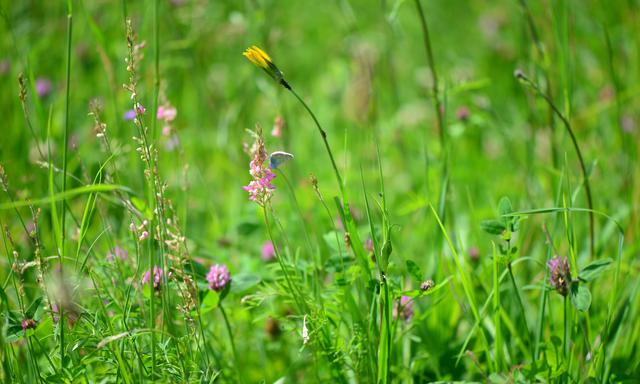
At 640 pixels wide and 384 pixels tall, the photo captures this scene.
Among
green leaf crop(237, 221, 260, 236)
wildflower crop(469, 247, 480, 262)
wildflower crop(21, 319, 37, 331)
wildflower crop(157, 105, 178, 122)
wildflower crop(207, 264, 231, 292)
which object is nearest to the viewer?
wildflower crop(21, 319, 37, 331)

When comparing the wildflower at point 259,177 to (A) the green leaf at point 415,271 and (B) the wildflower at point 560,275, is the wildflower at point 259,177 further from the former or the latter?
(B) the wildflower at point 560,275

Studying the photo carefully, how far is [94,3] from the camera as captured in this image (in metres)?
3.03

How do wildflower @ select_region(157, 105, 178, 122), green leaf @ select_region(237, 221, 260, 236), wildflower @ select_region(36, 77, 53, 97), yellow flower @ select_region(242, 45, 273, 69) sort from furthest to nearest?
1. wildflower @ select_region(36, 77, 53, 97)
2. green leaf @ select_region(237, 221, 260, 236)
3. wildflower @ select_region(157, 105, 178, 122)
4. yellow flower @ select_region(242, 45, 273, 69)

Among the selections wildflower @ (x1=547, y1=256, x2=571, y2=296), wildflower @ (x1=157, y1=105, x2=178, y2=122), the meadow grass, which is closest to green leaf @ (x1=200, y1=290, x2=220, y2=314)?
the meadow grass

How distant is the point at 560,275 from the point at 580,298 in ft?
0.21

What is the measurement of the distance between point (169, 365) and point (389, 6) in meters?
3.01

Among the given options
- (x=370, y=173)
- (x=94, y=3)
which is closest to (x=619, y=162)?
(x=370, y=173)

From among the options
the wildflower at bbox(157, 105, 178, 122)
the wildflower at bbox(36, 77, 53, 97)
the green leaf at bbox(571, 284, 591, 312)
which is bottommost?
the green leaf at bbox(571, 284, 591, 312)

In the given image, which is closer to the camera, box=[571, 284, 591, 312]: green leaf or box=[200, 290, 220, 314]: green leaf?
box=[571, 284, 591, 312]: green leaf

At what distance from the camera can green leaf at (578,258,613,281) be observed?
4.11 ft

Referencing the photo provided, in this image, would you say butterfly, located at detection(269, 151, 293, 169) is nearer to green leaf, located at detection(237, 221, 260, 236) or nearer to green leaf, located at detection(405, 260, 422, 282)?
green leaf, located at detection(405, 260, 422, 282)

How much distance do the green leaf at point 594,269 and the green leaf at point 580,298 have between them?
4 centimetres

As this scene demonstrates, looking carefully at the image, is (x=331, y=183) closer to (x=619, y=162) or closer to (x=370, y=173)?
(x=370, y=173)

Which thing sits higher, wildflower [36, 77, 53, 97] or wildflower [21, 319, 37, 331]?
wildflower [36, 77, 53, 97]
